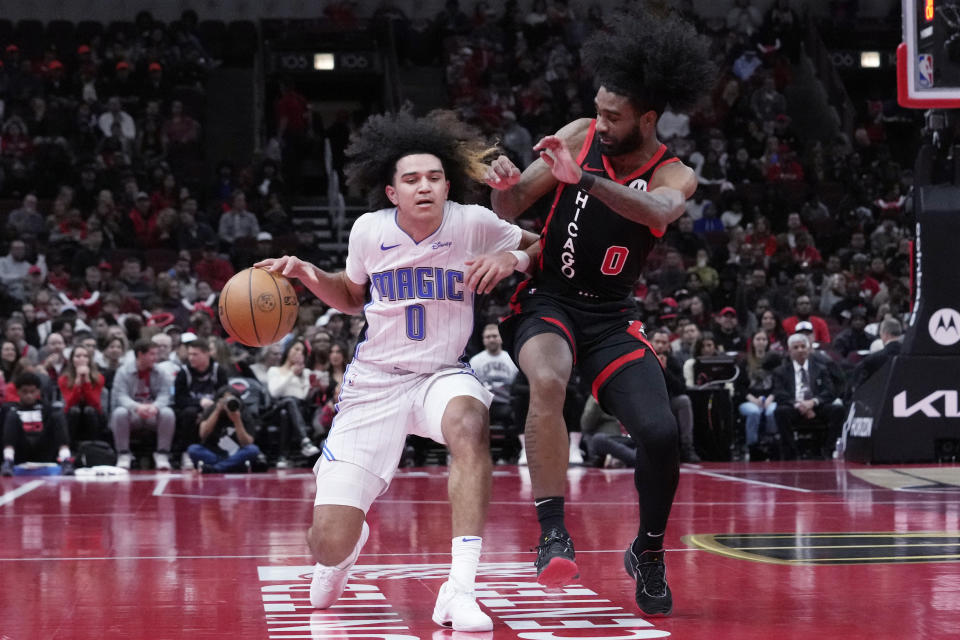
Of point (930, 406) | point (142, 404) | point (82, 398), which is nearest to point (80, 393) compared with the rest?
point (82, 398)

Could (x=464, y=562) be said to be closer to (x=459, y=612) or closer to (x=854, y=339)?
(x=459, y=612)

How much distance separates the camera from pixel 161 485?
35.0 ft

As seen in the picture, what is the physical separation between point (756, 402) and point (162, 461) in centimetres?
586

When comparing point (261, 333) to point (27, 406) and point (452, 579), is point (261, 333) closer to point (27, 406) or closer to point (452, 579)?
point (452, 579)

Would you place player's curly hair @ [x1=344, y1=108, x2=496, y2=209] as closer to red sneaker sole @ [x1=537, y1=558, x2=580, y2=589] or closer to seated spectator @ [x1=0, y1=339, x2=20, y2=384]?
red sneaker sole @ [x1=537, y1=558, x2=580, y2=589]

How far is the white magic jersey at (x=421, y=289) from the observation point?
4996mm

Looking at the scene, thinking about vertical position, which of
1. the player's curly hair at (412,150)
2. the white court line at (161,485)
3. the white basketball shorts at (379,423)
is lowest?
the white court line at (161,485)

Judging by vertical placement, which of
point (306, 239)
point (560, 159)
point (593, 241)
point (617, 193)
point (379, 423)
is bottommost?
point (379, 423)

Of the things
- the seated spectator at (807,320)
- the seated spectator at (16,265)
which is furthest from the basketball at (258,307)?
the seated spectator at (16,265)

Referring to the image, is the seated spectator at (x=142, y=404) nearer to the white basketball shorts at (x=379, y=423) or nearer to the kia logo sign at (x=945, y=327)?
the kia logo sign at (x=945, y=327)

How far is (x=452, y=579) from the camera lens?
14.8ft

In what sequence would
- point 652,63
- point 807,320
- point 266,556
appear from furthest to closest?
point 807,320 < point 266,556 < point 652,63

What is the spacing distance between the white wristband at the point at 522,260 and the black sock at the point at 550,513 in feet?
2.93

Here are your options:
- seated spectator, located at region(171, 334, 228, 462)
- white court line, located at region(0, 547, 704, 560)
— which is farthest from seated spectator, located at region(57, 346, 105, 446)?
white court line, located at region(0, 547, 704, 560)
